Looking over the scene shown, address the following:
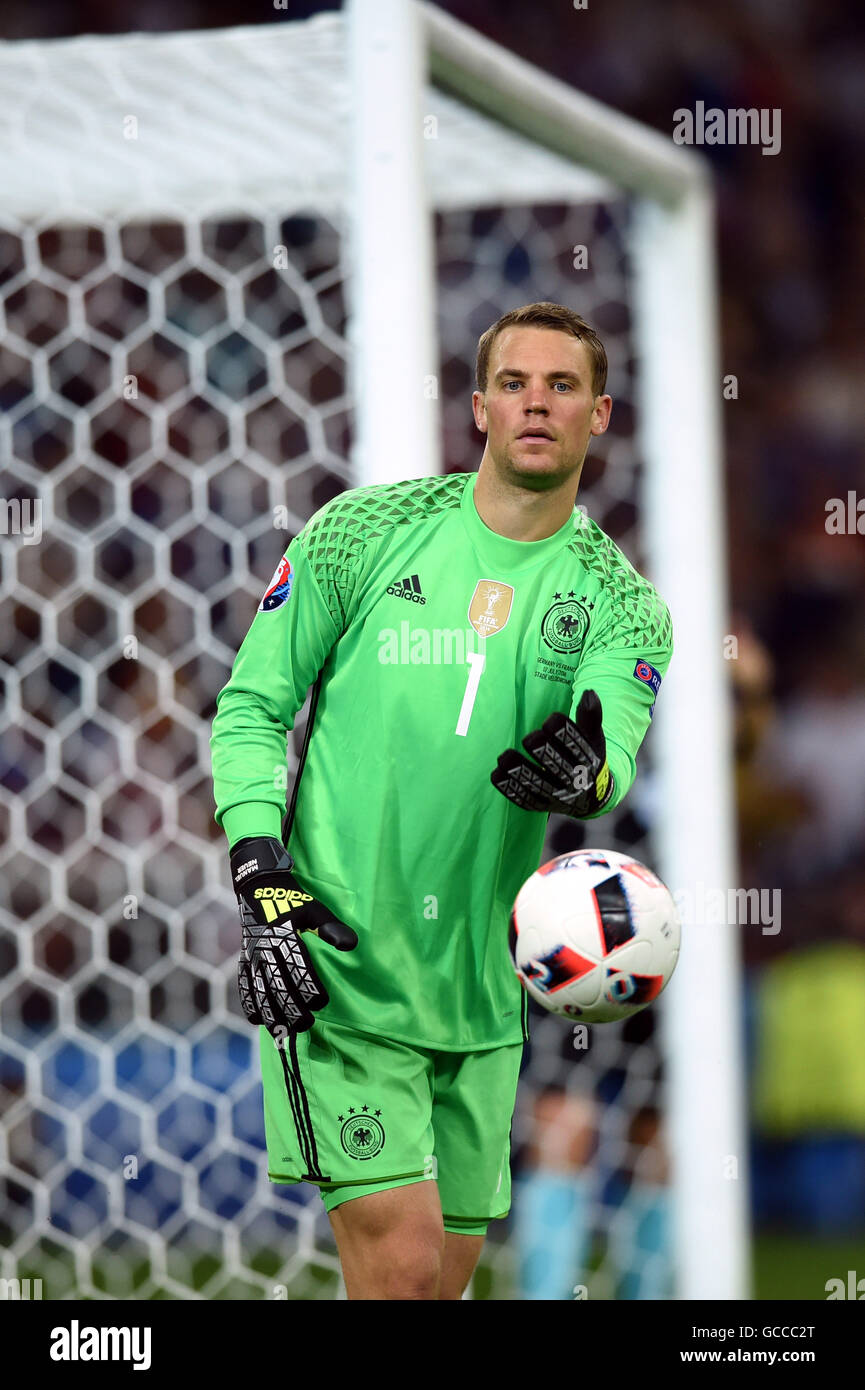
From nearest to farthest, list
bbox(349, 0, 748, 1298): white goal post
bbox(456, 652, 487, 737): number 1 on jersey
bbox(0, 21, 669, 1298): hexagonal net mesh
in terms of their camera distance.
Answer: bbox(456, 652, 487, 737): number 1 on jersey → bbox(349, 0, 748, 1298): white goal post → bbox(0, 21, 669, 1298): hexagonal net mesh

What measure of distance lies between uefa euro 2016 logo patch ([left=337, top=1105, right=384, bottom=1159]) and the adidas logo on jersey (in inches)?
28.9

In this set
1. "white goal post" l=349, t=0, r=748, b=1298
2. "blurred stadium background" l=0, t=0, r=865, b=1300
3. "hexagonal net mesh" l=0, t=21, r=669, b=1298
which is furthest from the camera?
"hexagonal net mesh" l=0, t=21, r=669, b=1298

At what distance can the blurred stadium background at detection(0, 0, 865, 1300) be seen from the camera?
14.5 feet

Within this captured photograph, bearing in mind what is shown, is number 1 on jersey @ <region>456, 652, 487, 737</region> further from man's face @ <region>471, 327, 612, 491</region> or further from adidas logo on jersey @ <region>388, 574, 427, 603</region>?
man's face @ <region>471, 327, 612, 491</region>

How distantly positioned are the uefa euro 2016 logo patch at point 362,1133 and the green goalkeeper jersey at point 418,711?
0.39 ft

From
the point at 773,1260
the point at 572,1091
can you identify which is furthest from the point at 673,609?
the point at 773,1260

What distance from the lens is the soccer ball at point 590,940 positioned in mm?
2221

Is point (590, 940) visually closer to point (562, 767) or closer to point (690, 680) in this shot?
point (562, 767)

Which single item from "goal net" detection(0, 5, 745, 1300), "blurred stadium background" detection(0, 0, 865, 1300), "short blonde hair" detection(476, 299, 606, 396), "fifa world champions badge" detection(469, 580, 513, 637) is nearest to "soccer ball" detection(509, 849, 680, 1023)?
"fifa world champions badge" detection(469, 580, 513, 637)

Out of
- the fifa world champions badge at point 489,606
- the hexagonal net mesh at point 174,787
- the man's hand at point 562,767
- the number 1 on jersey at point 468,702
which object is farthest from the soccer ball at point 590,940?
the hexagonal net mesh at point 174,787

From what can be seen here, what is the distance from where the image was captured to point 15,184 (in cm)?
405

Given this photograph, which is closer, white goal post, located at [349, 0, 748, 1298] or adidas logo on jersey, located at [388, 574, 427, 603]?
adidas logo on jersey, located at [388, 574, 427, 603]

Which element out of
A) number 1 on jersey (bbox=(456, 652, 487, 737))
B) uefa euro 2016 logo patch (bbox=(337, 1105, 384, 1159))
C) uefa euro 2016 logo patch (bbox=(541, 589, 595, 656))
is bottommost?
uefa euro 2016 logo patch (bbox=(337, 1105, 384, 1159))

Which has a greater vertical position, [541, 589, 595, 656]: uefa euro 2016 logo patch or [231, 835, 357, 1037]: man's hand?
[541, 589, 595, 656]: uefa euro 2016 logo patch
